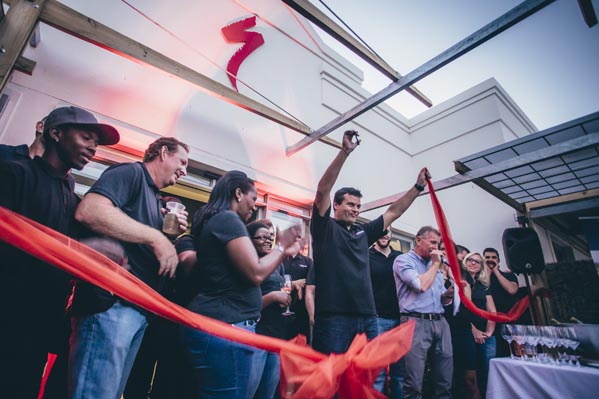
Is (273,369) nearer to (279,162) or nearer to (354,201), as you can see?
(354,201)

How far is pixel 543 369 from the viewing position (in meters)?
2.00

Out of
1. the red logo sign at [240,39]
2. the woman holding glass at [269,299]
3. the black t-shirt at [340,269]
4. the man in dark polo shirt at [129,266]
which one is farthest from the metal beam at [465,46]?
the man in dark polo shirt at [129,266]

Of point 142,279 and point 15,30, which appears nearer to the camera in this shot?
point 142,279

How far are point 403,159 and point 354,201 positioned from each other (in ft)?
19.9

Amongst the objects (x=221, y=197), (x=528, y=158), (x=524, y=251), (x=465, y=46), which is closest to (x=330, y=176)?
(x=221, y=197)

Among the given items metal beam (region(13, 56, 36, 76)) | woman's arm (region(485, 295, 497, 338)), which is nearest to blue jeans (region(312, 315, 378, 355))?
woman's arm (region(485, 295, 497, 338))

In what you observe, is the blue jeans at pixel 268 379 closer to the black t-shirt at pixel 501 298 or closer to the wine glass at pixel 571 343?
the wine glass at pixel 571 343

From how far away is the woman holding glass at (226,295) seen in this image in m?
1.20

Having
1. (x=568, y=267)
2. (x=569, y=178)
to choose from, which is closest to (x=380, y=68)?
(x=569, y=178)

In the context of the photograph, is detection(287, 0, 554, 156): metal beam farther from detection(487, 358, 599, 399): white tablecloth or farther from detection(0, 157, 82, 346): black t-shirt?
detection(0, 157, 82, 346): black t-shirt

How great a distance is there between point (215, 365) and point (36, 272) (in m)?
0.83

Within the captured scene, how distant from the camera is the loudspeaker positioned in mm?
3754

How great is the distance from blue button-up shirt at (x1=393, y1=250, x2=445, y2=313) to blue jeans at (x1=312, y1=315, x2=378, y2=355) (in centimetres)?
100

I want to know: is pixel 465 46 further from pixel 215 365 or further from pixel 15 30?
pixel 15 30
